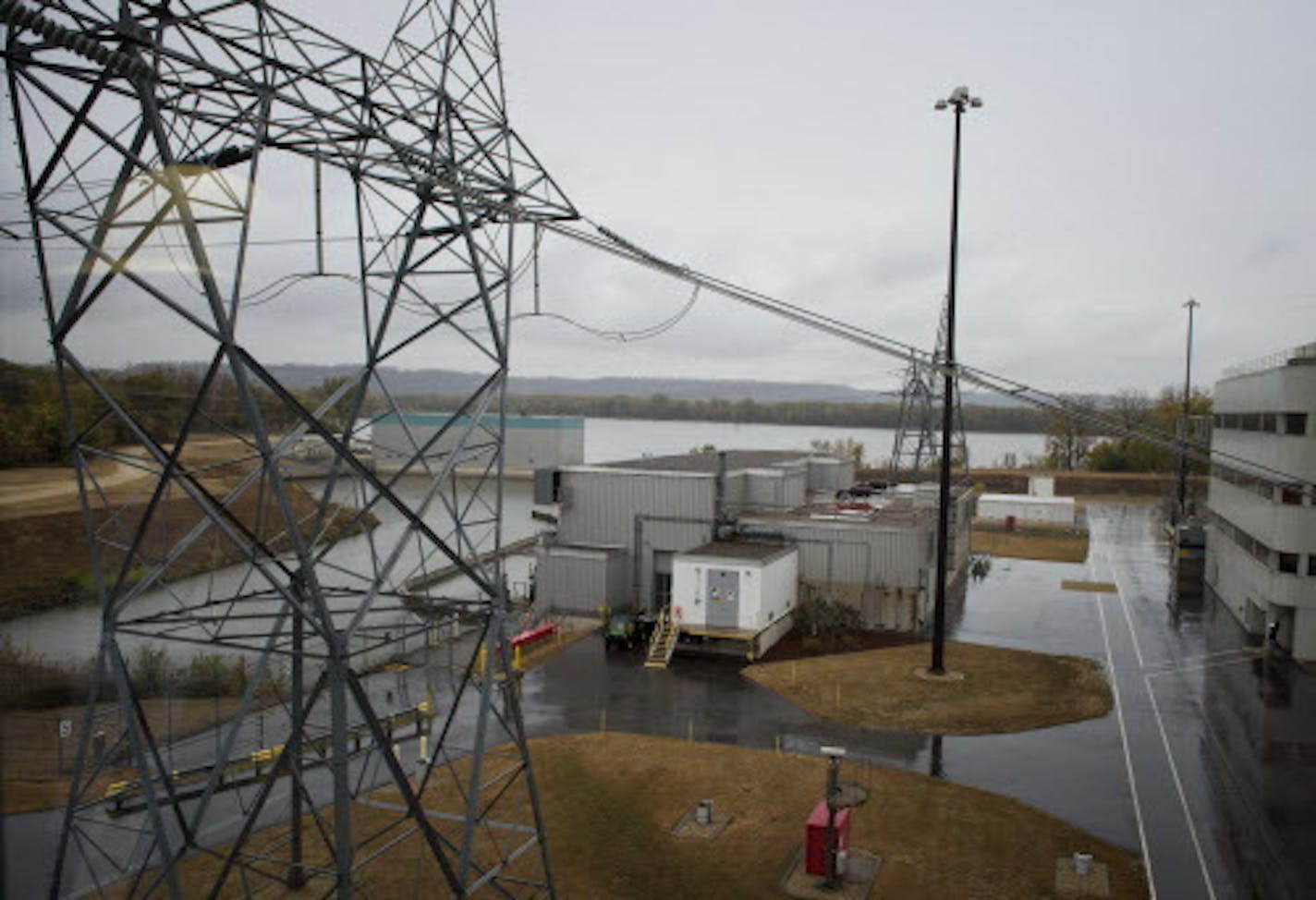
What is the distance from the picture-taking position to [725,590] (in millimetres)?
28812

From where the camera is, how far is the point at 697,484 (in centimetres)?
3266

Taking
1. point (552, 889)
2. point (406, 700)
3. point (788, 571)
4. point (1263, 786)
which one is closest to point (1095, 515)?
point (788, 571)

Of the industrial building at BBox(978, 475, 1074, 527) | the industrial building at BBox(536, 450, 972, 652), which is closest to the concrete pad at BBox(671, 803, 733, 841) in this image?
the industrial building at BBox(536, 450, 972, 652)

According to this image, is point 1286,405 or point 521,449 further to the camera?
point 521,449

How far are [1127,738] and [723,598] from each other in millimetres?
11345

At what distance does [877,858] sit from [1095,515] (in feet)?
199

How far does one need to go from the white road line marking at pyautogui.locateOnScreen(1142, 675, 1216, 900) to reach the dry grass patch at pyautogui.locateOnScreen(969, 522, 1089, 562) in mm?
24565

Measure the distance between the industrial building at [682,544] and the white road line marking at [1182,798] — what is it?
8.17 meters

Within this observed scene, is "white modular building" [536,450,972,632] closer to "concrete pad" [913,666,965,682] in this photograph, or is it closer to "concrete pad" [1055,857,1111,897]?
"concrete pad" [913,666,965,682]

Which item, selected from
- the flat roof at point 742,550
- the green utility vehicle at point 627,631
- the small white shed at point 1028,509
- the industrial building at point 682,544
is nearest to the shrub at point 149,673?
the industrial building at point 682,544

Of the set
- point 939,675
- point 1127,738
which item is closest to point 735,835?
point 1127,738

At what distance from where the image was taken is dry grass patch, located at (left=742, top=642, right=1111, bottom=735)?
22.9 meters

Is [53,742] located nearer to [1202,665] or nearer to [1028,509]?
[1202,665]

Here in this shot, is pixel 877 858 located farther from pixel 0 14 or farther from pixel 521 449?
pixel 521 449
